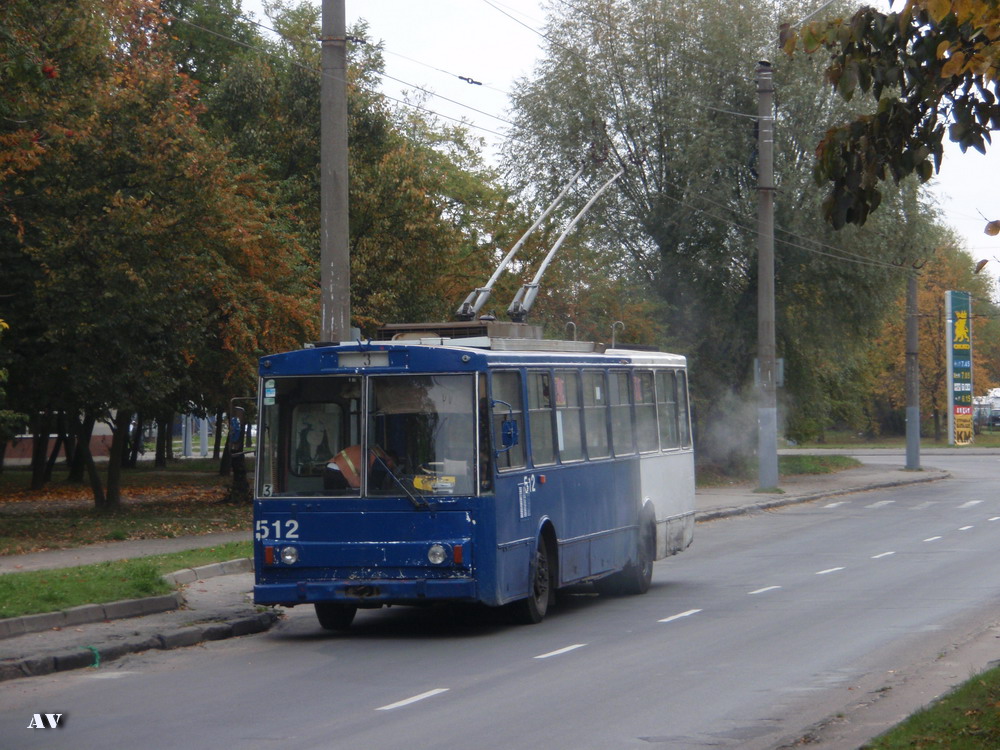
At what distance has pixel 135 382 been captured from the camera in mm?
23141

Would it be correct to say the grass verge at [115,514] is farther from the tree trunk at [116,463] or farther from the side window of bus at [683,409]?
the side window of bus at [683,409]

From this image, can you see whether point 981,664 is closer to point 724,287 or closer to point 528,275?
point 528,275

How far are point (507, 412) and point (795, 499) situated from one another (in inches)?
891

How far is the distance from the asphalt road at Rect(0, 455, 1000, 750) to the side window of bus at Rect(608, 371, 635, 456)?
186 centimetres

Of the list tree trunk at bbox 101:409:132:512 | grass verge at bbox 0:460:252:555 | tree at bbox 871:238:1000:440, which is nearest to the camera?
grass verge at bbox 0:460:252:555

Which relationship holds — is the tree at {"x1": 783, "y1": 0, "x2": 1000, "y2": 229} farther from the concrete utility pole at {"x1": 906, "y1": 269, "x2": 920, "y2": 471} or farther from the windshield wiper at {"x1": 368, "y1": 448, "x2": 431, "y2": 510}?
the concrete utility pole at {"x1": 906, "y1": 269, "x2": 920, "y2": 471}

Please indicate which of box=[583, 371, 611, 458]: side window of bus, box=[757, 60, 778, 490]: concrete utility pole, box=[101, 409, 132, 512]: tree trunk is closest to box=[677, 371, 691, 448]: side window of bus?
box=[583, 371, 611, 458]: side window of bus

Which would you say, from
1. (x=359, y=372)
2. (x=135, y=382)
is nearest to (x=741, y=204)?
(x=135, y=382)

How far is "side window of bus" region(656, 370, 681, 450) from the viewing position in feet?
58.8

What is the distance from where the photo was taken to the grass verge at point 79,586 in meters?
13.0

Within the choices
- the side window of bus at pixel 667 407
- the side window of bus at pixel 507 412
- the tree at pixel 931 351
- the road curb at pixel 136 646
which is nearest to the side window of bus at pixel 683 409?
the side window of bus at pixel 667 407

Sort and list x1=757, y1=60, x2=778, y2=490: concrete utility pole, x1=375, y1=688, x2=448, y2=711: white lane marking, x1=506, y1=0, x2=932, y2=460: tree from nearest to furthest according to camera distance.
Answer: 1. x1=375, y1=688, x2=448, y2=711: white lane marking
2. x1=757, y1=60, x2=778, y2=490: concrete utility pole
3. x1=506, y1=0, x2=932, y2=460: tree

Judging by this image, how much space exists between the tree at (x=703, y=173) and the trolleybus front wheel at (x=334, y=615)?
26.8 metres

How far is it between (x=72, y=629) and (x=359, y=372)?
12.0ft
